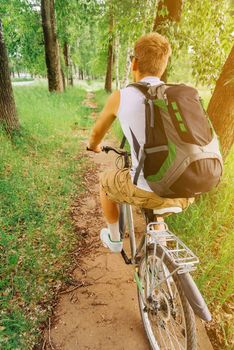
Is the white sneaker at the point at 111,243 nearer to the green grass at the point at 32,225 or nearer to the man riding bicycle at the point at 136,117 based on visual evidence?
the man riding bicycle at the point at 136,117

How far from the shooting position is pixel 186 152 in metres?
1.69

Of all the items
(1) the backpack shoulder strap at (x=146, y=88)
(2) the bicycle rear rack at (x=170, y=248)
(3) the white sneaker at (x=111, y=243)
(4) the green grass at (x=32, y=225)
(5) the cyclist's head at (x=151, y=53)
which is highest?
(5) the cyclist's head at (x=151, y=53)

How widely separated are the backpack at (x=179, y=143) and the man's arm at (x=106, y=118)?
262mm

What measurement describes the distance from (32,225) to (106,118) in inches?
103

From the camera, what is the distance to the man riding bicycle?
6.25ft

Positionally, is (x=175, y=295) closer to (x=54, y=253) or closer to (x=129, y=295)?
(x=129, y=295)

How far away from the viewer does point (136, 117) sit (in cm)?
189

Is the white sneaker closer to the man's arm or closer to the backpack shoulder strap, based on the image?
the man's arm

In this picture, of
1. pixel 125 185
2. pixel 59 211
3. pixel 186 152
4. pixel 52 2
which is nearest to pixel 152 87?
pixel 186 152

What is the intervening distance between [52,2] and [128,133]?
13.2 meters

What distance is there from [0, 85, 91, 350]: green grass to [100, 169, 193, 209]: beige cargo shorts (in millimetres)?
1579

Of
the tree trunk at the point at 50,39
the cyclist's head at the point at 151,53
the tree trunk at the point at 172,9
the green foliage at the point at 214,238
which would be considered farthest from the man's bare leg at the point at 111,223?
the tree trunk at the point at 50,39

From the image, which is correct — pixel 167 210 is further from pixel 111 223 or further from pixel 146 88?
pixel 146 88

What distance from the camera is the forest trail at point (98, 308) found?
2703mm
